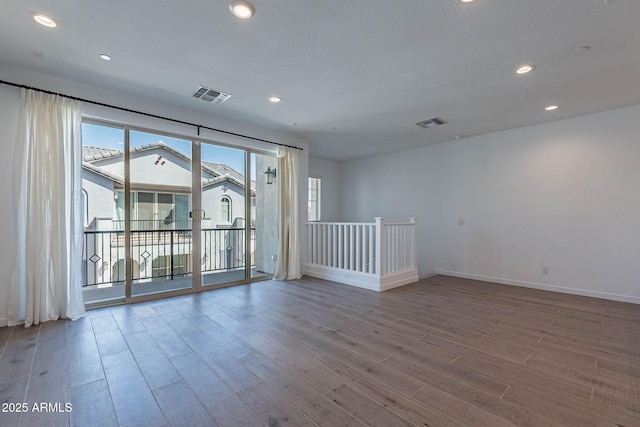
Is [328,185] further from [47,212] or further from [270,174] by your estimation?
[47,212]

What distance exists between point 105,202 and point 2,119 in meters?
1.22

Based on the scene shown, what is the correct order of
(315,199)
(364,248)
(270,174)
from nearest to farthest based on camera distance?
(364,248), (270,174), (315,199)

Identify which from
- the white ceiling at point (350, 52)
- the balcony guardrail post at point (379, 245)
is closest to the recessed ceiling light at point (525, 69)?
the white ceiling at point (350, 52)

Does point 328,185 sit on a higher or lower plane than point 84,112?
lower

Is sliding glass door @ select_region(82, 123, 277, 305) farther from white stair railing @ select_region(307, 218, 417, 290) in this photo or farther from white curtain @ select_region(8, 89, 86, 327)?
white stair railing @ select_region(307, 218, 417, 290)

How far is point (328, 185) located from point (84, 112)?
5.09 meters

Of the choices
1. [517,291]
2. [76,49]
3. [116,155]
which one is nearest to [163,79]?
[76,49]

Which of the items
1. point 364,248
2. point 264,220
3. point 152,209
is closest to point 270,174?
point 264,220

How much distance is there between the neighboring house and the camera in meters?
3.63

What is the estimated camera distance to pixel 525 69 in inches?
112

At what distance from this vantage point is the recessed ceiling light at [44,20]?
7.00ft

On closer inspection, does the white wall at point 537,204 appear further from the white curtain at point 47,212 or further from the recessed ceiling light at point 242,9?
the white curtain at point 47,212

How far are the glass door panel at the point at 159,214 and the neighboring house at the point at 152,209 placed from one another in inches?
0.5

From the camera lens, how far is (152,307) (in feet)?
11.5
